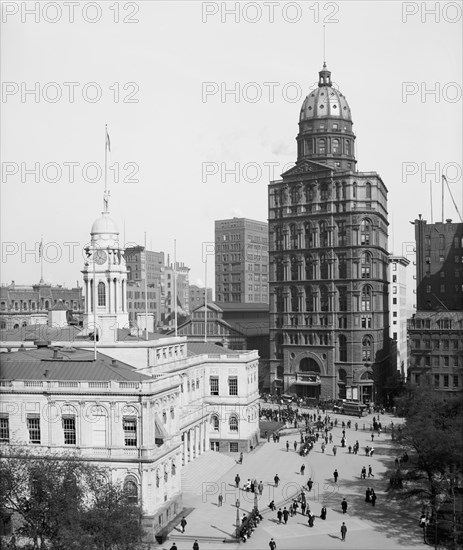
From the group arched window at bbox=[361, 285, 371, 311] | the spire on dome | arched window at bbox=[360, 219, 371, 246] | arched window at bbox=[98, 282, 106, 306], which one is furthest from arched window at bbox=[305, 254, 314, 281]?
arched window at bbox=[98, 282, 106, 306]

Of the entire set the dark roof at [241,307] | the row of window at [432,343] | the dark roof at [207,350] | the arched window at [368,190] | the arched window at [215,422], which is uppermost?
the arched window at [368,190]

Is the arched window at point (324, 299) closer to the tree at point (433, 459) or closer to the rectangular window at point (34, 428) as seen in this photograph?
the tree at point (433, 459)

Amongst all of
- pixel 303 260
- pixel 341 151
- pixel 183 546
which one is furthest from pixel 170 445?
pixel 341 151

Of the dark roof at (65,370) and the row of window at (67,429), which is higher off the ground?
the dark roof at (65,370)

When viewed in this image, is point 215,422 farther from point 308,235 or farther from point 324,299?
point 308,235

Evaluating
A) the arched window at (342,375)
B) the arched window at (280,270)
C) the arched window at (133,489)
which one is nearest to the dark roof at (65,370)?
the arched window at (133,489)

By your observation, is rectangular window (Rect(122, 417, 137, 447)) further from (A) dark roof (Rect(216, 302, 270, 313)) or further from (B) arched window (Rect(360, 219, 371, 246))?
(A) dark roof (Rect(216, 302, 270, 313))

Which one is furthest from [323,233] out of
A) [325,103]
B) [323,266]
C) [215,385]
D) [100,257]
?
[100,257]
